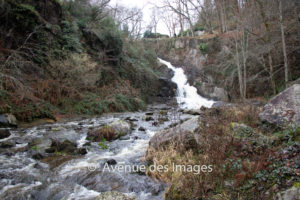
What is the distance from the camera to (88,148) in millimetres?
6734

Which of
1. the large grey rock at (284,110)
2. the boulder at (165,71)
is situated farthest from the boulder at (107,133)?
the boulder at (165,71)

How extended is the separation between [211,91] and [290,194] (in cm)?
2113

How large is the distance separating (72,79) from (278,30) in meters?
14.0

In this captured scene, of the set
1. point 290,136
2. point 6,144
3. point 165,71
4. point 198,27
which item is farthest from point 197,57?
point 6,144

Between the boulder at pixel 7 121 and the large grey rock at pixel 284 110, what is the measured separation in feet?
34.5

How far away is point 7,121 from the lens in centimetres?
918

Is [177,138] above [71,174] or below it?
above

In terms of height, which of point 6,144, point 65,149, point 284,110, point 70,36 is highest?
point 70,36

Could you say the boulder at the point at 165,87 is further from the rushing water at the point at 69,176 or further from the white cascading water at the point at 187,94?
the rushing water at the point at 69,176

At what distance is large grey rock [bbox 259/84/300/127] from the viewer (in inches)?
209

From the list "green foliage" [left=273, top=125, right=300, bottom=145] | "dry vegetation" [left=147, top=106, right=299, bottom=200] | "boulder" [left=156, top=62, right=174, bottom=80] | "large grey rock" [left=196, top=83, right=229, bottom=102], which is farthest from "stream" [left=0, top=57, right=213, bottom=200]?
"boulder" [left=156, top=62, right=174, bottom=80]

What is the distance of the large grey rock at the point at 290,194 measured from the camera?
234cm

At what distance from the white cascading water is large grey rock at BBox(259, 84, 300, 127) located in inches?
523

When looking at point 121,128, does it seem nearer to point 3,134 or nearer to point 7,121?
point 3,134
